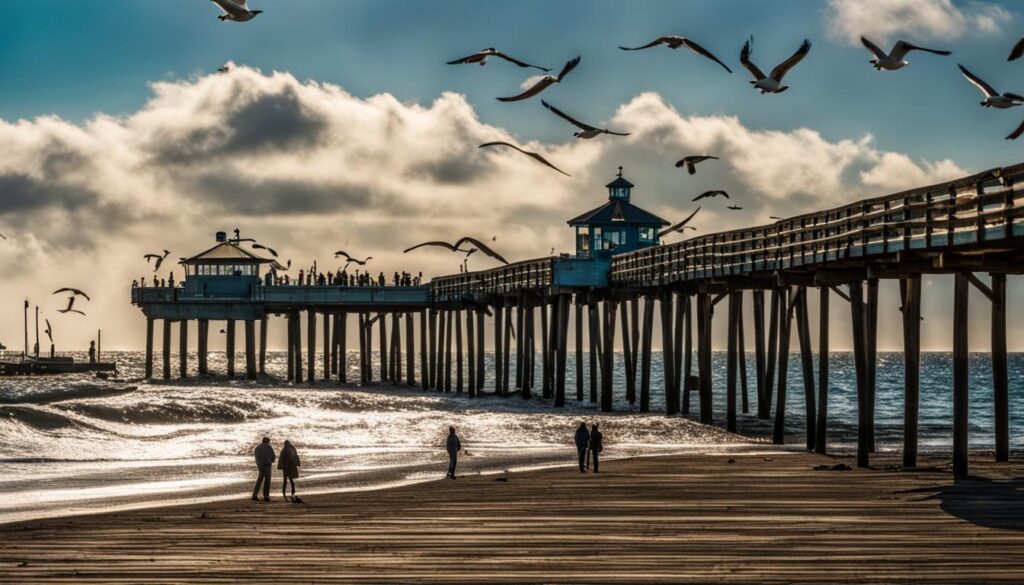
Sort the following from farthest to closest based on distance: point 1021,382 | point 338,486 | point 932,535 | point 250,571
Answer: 1. point 1021,382
2. point 338,486
3. point 932,535
4. point 250,571

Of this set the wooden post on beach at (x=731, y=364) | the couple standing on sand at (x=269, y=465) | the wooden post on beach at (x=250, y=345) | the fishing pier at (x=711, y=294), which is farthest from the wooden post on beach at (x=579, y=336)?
the couple standing on sand at (x=269, y=465)

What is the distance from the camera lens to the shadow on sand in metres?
21.1

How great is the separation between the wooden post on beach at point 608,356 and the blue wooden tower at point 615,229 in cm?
573

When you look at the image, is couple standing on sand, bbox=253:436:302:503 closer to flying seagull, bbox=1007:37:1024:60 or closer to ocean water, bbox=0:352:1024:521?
ocean water, bbox=0:352:1024:521

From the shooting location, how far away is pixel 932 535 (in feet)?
65.5

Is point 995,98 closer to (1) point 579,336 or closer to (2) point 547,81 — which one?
(2) point 547,81

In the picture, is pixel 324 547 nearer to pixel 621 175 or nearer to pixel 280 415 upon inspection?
pixel 280 415

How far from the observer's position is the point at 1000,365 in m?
32.4

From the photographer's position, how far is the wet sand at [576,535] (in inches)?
701

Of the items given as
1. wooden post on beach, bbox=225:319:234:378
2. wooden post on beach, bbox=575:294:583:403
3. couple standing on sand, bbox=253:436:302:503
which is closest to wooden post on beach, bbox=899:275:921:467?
couple standing on sand, bbox=253:436:302:503

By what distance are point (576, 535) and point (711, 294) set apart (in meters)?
29.2

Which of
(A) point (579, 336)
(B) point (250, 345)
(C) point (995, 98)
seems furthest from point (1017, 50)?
(B) point (250, 345)

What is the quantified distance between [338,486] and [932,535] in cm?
1229

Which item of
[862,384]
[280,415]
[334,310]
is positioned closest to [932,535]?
[862,384]
